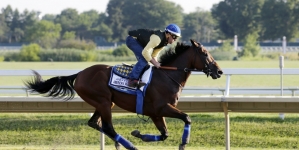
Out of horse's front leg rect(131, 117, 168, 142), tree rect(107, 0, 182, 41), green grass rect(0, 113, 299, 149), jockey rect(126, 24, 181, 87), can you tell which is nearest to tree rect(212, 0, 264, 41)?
tree rect(107, 0, 182, 41)

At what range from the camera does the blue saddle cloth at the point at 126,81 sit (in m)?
7.73

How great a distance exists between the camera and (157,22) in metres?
89.3

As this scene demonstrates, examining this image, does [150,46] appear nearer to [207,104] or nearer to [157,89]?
[157,89]

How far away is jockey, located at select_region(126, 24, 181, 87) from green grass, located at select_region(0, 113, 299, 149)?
6.74 ft

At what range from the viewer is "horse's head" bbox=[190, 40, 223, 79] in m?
7.72

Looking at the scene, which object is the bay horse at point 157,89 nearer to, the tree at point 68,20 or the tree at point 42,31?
the tree at point 42,31

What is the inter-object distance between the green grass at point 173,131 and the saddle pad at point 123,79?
1.99 m

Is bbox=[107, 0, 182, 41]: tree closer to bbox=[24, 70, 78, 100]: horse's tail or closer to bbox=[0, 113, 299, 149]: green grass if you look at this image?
bbox=[0, 113, 299, 149]: green grass

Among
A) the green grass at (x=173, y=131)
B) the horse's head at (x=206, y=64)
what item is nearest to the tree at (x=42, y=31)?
the green grass at (x=173, y=131)

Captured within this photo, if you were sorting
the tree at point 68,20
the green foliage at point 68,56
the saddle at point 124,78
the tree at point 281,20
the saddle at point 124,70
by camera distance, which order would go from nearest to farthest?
the saddle at point 124,78, the saddle at point 124,70, the green foliage at point 68,56, the tree at point 281,20, the tree at point 68,20

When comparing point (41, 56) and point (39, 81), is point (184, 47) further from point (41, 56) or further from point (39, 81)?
point (41, 56)

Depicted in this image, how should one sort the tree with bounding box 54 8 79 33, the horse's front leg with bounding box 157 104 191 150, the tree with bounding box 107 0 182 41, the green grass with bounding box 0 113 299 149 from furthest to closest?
the tree with bounding box 54 8 79 33 → the tree with bounding box 107 0 182 41 → the green grass with bounding box 0 113 299 149 → the horse's front leg with bounding box 157 104 191 150

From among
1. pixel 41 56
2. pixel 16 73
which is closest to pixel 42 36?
pixel 41 56

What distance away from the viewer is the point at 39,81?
834cm
